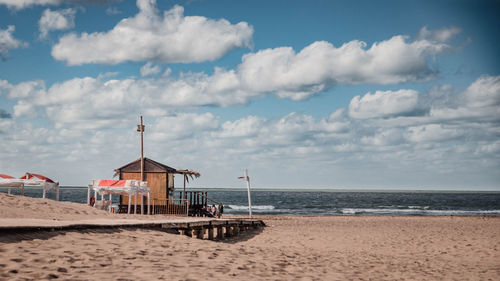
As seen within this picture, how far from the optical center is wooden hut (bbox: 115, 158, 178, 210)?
90.8ft

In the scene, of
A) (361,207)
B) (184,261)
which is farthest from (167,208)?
(361,207)

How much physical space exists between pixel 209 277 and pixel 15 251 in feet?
11.7

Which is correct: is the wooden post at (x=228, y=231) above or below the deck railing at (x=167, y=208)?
below

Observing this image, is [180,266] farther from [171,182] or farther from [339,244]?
[171,182]

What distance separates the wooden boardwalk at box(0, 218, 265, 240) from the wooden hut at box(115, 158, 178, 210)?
6.68m

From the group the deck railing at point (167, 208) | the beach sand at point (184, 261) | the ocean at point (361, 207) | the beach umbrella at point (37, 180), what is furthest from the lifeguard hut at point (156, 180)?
the ocean at point (361, 207)

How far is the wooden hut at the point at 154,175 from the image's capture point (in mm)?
27688

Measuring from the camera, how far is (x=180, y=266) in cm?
848

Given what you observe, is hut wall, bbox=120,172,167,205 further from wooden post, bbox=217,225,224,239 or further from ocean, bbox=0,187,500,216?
ocean, bbox=0,187,500,216

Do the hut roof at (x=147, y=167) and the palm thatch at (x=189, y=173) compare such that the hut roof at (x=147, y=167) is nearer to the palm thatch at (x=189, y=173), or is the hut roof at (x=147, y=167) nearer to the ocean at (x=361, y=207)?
the palm thatch at (x=189, y=173)

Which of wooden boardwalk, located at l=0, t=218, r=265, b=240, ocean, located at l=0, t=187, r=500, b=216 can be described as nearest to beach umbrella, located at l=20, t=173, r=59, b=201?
wooden boardwalk, located at l=0, t=218, r=265, b=240

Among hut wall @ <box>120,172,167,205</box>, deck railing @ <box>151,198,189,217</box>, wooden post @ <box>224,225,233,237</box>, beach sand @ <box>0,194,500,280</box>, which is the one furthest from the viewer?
hut wall @ <box>120,172,167,205</box>

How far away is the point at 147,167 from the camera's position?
91.7 feet

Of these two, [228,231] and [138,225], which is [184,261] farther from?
[228,231]
